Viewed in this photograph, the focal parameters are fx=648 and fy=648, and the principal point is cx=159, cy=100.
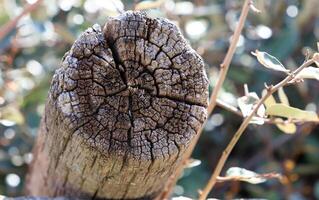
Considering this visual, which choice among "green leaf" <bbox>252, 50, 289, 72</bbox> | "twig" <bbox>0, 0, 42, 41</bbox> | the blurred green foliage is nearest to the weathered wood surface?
"green leaf" <bbox>252, 50, 289, 72</bbox>

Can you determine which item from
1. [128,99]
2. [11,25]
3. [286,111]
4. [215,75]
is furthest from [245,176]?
[215,75]

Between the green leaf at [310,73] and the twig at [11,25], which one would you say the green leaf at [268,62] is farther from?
the twig at [11,25]

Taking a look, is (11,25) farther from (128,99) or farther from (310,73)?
(310,73)

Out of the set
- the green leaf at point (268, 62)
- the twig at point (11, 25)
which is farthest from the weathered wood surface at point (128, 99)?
the twig at point (11, 25)

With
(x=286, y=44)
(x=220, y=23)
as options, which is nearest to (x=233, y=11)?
(x=220, y=23)

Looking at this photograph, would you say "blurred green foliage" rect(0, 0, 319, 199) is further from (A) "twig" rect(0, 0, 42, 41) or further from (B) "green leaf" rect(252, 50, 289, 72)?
(B) "green leaf" rect(252, 50, 289, 72)

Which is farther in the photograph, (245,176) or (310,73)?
(245,176)
